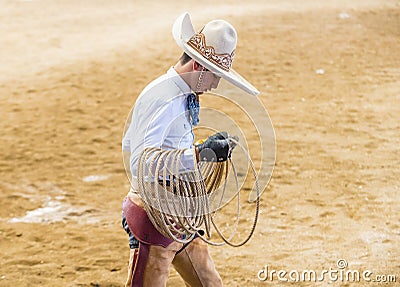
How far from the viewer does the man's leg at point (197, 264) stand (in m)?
3.47

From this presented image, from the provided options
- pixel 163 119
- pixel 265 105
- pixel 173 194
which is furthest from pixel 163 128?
pixel 265 105

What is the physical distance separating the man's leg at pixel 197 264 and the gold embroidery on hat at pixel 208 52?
88cm

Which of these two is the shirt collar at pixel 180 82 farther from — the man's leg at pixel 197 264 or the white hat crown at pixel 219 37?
the man's leg at pixel 197 264

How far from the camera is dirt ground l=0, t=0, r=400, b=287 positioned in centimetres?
532

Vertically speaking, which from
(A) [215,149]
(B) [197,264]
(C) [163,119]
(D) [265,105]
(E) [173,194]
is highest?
(C) [163,119]

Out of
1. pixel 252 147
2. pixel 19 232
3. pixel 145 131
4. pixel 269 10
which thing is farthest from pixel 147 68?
pixel 145 131

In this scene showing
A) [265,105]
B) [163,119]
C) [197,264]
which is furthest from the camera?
[265,105]

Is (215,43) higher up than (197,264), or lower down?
higher up

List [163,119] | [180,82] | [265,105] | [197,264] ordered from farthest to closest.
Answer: [265,105] → [197,264] → [180,82] → [163,119]

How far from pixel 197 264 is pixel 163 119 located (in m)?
0.83

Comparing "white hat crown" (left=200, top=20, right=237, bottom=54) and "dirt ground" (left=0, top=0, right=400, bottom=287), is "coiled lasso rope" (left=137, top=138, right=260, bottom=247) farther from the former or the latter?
"dirt ground" (left=0, top=0, right=400, bottom=287)

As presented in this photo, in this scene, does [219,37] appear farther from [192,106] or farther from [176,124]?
[176,124]

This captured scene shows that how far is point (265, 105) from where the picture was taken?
29.4 feet

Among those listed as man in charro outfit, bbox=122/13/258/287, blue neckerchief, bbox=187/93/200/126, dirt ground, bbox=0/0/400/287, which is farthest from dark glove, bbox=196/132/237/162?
dirt ground, bbox=0/0/400/287
